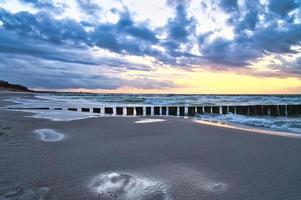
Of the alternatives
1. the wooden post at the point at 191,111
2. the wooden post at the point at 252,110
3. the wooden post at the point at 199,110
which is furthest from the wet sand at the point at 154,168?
the wooden post at the point at 252,110

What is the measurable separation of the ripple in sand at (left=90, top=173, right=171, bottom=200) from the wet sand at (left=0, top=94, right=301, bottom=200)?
0.01 meters

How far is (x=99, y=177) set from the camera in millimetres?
3428

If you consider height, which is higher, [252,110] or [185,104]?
[185,104]

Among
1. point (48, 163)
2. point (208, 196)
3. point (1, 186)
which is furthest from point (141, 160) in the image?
point (1, 186)

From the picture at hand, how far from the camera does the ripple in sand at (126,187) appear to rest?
2795mm

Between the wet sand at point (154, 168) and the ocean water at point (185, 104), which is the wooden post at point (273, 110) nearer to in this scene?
the ocean water at point (185, 104)

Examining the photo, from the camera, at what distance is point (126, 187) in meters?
3.07

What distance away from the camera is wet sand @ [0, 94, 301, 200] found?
2895mm

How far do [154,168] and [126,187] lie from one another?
848 mm

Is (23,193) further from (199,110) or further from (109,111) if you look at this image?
(199,110)

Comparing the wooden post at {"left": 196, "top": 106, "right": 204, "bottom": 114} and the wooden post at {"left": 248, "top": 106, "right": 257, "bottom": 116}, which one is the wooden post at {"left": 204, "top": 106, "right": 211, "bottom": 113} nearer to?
the wooden post at {"left": 196, "top": 106, "right": 204, "bottom": 114}

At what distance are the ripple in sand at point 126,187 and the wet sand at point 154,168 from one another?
0.03 feet

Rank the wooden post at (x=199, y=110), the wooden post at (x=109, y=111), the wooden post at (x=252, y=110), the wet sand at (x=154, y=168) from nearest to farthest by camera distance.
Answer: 1. the wet sand at (x=154, y=168)
2. the wooden post at (x=109, y=111)
3. the wooden post at (x=199, y=110)
4. the wooden post at (x=252, y=110)

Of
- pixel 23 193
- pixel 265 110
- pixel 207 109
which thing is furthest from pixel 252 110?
pixel 23 193
